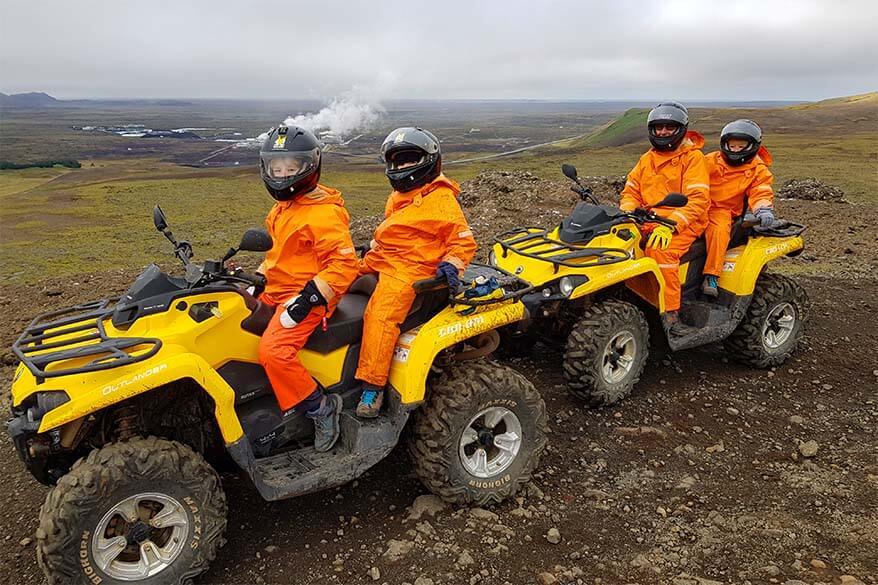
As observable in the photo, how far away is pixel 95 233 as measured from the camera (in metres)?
17.7

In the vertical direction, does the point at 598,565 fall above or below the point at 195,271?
below

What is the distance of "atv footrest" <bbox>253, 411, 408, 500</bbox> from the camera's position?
155 inches

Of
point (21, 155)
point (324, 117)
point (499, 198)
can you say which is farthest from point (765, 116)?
point (21, 155)

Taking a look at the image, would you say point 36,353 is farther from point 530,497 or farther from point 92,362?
point 530,497

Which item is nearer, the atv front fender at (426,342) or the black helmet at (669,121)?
the atv front fender at (426,342)

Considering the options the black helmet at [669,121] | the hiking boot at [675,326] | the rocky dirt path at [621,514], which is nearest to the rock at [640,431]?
the rocky dirt path at [621,514]

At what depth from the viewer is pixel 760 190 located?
689 centimetres

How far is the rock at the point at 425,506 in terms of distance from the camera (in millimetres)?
4379

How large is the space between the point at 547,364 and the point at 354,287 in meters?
2.90

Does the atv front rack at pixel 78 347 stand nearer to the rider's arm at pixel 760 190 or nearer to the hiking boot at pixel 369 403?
the hiking boot at pixel 369 403

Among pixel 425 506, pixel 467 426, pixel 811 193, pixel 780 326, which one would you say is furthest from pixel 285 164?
pixel 811 193

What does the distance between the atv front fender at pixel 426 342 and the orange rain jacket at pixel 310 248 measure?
562 millimetres

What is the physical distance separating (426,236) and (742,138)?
419 cm

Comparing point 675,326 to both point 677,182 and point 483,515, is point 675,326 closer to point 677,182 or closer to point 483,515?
point 677,182
